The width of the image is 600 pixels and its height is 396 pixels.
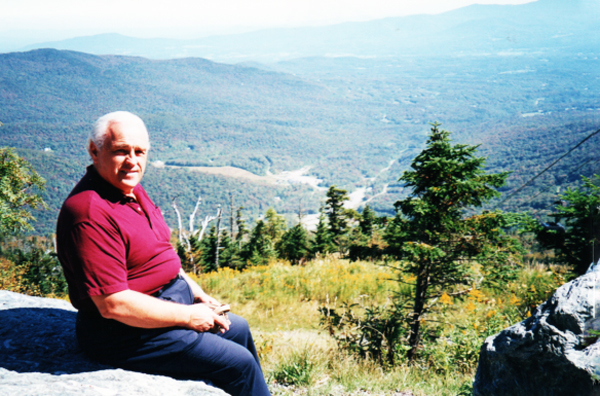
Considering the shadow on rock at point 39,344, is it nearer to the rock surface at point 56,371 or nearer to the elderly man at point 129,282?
the rock surface at point 56,371

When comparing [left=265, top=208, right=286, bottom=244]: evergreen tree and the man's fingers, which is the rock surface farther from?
[left=265, top=208, right=286, bottom=244]: evergreen tree

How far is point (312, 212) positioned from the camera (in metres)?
186

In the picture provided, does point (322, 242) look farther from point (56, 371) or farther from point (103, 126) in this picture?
point (103, 126)

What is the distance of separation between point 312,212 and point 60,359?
18356 cm

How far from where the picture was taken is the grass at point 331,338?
3.09 meters

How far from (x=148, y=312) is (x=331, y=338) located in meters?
2.90

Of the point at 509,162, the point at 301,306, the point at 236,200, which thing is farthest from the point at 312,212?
the point at 301,306

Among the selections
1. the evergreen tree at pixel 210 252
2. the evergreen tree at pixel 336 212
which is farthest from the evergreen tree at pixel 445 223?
the evergreen tree at pixel 336 212

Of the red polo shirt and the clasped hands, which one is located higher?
the red polo shirt

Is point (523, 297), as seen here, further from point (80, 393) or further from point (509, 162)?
point (509, 162)

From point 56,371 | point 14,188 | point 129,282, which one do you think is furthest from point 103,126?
point 14,188

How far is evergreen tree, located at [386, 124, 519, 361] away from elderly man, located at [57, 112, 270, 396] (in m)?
2.00

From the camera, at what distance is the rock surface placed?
1858 millimetres

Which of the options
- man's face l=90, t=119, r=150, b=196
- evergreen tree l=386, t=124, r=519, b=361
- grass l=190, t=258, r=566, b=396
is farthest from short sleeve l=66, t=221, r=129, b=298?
evergreen tree l=386, t=124, r=519, b=361
